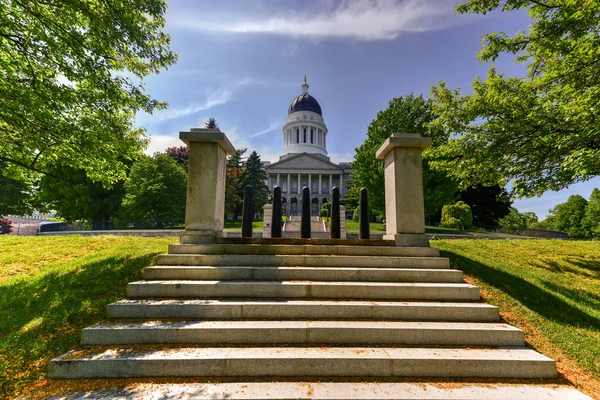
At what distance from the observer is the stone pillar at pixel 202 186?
5473 millimetres

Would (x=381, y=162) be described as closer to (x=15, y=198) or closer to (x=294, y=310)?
(x=294, y=310)

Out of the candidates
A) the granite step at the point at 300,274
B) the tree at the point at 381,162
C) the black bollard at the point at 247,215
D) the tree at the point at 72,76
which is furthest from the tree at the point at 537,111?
the tree at the point at 381,162

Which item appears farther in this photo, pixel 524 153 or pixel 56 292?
pixel 524 153

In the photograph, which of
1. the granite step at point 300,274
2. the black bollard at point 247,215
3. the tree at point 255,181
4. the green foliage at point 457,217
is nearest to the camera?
the granite step at point 300,274

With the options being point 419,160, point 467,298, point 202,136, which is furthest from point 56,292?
point 419,160

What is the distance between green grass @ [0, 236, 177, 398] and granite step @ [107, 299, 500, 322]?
2.58 ft

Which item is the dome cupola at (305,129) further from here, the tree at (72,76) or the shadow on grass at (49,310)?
the shadow on grass at (49,310)

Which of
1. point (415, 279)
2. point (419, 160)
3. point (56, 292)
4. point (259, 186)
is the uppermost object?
point (259, 186)

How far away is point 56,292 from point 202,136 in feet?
13.1

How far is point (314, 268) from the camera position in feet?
15.1

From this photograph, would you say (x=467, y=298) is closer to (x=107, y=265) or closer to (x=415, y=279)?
(x=415, y=279)

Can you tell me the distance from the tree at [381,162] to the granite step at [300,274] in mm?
16098

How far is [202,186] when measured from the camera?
18.2 ft

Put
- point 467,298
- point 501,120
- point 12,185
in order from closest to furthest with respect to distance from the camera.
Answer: point 467,298
point 501,120
point 12,185
